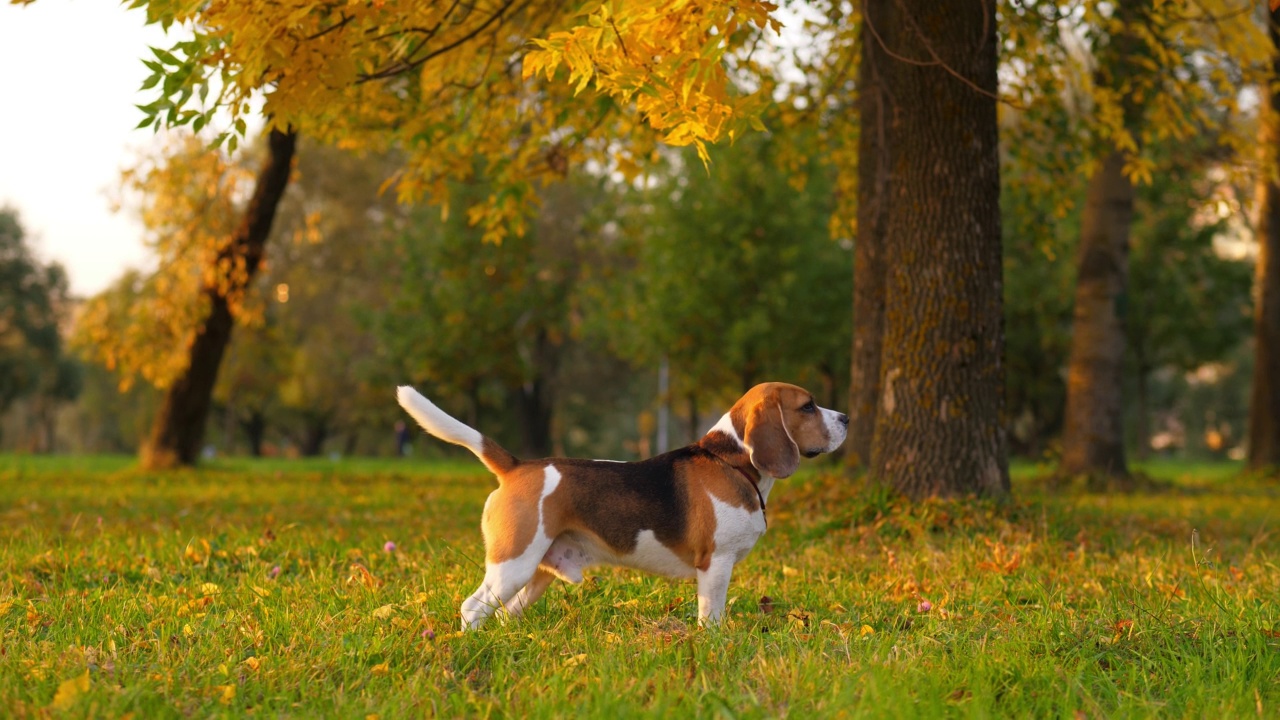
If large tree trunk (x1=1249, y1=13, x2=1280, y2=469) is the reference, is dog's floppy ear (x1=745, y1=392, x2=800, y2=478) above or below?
below

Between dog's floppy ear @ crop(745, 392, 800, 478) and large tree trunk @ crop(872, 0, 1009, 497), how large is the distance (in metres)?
3.43

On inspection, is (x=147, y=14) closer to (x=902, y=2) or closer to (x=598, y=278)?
(x=902, y=2)

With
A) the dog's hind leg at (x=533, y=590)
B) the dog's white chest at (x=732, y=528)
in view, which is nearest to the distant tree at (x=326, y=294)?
the dog's hind leg at (x=533, y=590)

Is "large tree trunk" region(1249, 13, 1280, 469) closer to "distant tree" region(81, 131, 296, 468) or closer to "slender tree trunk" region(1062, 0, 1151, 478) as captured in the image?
"slender tree trunk" region(1062, 0, 1151, 478)

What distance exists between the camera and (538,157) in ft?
34.4

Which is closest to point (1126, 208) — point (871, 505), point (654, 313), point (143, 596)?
point (871, 505)

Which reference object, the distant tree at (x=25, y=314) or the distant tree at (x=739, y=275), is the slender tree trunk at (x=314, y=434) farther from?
the distant tree at (x=739, y=275)

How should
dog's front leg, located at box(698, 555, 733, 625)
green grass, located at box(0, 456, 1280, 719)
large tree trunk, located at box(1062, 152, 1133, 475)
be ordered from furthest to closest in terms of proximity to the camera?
large tree trunk, located at box(1062, 152, 1133, 475), dog's front leg, located at box(698, 555, 733, 625), green grass, located at box(0, 456, 1280, 719)

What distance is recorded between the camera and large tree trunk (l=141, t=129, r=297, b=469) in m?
16.6

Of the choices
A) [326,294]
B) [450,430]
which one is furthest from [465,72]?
[326,294]

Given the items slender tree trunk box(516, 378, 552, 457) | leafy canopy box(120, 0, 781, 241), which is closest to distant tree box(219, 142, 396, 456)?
slender tree trunk box(516, 378, 552, 457)

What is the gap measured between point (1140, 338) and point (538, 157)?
27735 millimetres

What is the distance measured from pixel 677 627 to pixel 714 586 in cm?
28

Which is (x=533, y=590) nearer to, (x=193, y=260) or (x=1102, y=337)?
(x=1102, y=337)
